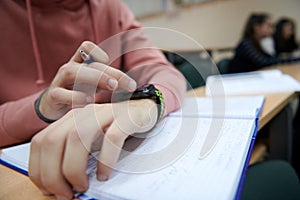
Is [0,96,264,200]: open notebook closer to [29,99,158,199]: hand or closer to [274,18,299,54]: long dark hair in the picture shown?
[29,99,158,199]: hand

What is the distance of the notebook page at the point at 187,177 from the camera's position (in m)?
0.23

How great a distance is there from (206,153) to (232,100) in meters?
0.36

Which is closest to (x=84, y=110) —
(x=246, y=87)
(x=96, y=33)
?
(x=96, y=33)

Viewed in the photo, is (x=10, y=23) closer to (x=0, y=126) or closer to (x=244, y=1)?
(x=0, y=126)

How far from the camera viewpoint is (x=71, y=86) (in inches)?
11.9

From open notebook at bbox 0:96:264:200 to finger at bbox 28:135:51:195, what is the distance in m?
0.05

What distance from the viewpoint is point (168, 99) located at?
45 centimetres

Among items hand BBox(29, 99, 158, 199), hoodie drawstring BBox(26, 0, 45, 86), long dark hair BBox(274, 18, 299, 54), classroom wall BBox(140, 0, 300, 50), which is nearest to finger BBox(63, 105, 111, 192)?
hand BBox(29, 99, 158, 199)

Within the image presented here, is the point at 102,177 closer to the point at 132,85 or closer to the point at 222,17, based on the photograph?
the point at 132,85

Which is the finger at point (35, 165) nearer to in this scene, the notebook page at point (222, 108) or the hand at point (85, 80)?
the hand at point (85, 80)

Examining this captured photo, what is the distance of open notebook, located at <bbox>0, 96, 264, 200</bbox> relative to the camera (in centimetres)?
23

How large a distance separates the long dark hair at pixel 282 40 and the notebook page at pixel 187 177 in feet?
9.96

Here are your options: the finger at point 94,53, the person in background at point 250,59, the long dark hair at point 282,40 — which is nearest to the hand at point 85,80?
the finger at point 94,53

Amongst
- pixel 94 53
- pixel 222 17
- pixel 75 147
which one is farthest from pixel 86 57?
pixel 222 17
